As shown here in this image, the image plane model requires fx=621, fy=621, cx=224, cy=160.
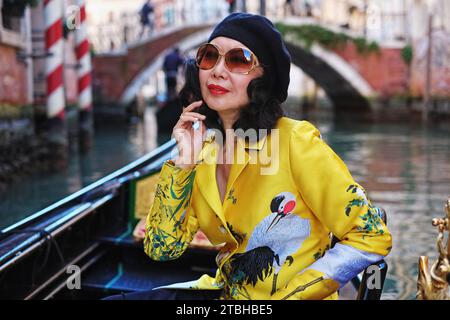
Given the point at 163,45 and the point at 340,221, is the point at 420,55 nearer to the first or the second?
the point at 163,45

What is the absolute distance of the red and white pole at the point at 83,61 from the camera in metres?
5.74

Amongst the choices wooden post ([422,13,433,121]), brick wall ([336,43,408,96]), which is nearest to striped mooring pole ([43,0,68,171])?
wooden post ([422,13,433,121])

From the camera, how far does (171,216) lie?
93cm

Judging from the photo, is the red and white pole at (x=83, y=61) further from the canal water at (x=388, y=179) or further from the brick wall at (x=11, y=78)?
the brick wall at (x=11, y=78)

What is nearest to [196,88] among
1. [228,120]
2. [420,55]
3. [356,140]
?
[228,120]

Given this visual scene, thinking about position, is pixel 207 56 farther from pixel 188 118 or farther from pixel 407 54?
pixel 407 54

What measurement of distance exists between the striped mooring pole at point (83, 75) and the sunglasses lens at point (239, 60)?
499 centimetres

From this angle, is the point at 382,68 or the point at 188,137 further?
the point at 382,68

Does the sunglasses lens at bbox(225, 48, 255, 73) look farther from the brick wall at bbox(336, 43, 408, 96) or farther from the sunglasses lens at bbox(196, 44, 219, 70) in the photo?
the brick wall at bbox(336, 43, 408, 96)

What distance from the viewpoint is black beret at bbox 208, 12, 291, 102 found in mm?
876

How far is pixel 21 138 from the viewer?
4.39 m

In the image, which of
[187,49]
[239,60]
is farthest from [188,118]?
[187,49]

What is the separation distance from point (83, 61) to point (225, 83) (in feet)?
16.8

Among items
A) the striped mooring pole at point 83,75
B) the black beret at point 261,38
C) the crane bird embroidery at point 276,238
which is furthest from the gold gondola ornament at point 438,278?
the striped mooring pole at point 83,75
